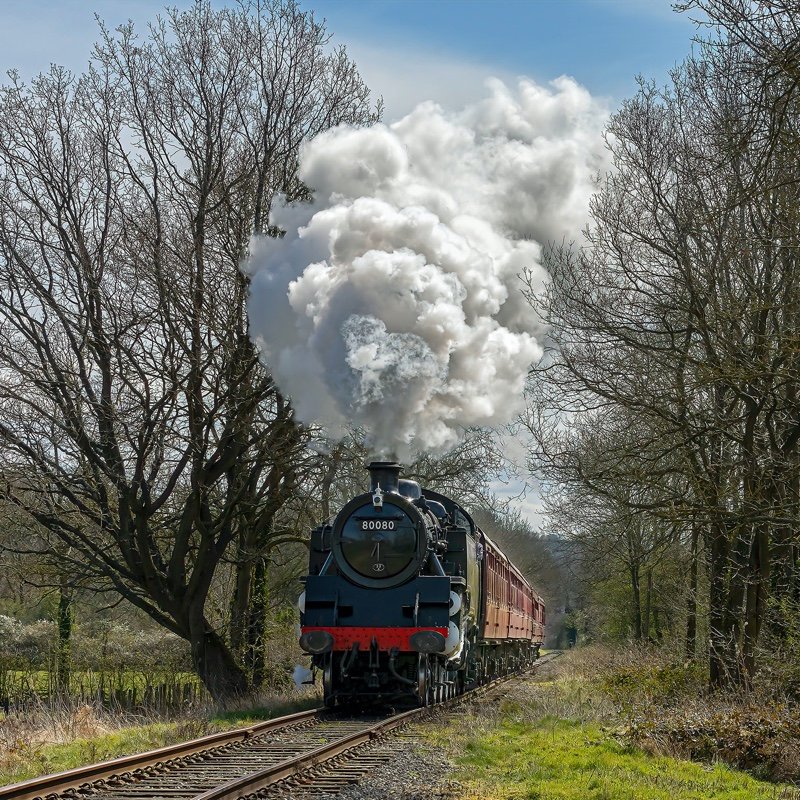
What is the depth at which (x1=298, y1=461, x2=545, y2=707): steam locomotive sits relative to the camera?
12.7 m

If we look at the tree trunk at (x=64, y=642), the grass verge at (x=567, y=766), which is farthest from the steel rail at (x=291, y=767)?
the tree trunk at (x=64, y=642)

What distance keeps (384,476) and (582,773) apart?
5.92 meters

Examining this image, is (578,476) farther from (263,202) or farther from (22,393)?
(22,393)

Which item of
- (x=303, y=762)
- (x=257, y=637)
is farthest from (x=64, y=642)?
(x=303, y=762)

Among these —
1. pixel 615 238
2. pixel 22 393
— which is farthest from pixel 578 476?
pixel 22 393

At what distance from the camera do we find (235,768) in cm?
829

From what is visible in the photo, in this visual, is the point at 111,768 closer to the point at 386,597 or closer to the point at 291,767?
the point at 291,767

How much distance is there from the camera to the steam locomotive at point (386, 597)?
41.8 ft

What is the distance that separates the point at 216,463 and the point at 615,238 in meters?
8.36

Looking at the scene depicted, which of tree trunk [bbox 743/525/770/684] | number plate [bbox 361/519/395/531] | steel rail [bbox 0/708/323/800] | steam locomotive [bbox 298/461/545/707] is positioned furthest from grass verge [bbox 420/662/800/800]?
number plate [bbox 361/519/395/531]

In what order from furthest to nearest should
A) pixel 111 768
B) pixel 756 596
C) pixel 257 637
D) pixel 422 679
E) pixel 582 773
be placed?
pixel 257 637, pixel 756 596, pixel 422 679, pixel 582 773, pixel 111 768

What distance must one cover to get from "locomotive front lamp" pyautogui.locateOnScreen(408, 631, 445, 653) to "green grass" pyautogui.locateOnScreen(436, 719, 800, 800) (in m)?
1.93

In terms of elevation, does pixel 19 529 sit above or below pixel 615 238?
below

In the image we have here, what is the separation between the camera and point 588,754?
9.22 meters
